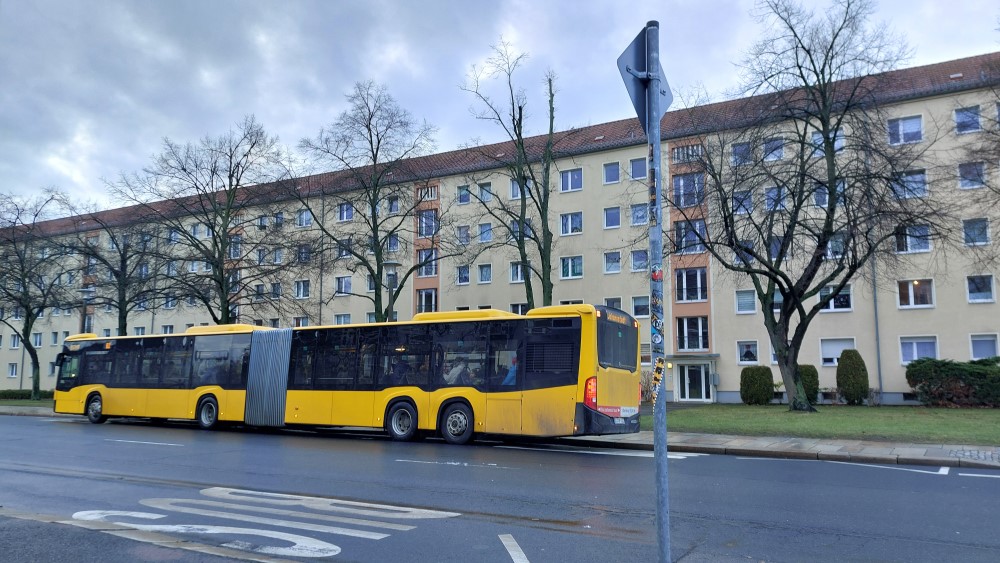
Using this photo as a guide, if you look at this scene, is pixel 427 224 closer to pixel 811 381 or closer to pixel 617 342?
pixel 811 381

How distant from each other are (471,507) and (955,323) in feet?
116

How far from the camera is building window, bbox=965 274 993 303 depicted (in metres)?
35.1

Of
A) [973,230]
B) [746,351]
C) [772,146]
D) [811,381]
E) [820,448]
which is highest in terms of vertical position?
[772,146]

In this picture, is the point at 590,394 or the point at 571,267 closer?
the point at 590,394

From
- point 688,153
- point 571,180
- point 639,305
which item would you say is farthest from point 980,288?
point 571,180

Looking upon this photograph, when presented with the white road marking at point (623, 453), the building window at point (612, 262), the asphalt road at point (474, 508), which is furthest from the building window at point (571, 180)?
the asphalt road at point (474, 508)

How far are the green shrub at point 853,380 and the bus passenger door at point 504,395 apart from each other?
23.4m

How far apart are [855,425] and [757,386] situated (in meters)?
15.2

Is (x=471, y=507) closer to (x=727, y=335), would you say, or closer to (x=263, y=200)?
(x=263, y=200)

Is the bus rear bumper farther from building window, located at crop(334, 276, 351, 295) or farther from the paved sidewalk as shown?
building window, located at crop(334, 276, 351, 295)

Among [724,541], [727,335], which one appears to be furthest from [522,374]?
[727,335]

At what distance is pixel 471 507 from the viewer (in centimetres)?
863

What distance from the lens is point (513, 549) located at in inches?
256

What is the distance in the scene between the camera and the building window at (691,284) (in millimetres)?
41156
